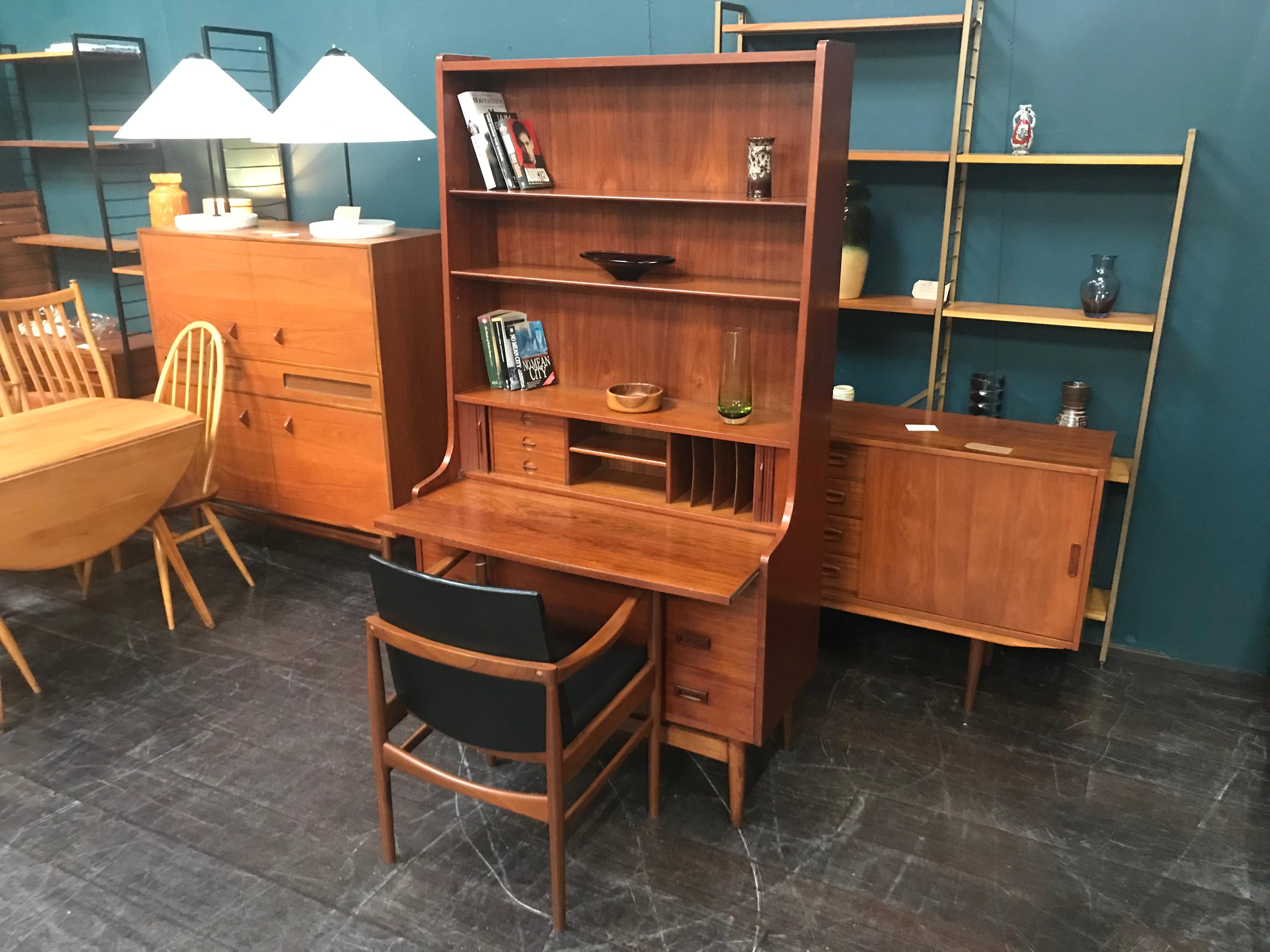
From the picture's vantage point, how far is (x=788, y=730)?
8.89 ft

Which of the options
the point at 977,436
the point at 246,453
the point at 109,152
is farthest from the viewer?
the point at 109,152

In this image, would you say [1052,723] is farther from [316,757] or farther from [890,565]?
[316,757]

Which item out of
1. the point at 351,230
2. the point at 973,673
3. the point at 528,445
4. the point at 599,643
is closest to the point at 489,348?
the point at 528,445

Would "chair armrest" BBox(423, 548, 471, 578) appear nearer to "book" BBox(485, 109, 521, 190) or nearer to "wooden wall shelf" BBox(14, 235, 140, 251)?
"book" BBox(485, 109, 521, 190)

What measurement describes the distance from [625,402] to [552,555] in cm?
48

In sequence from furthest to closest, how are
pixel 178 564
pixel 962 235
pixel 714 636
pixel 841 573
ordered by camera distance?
pixel 178 564 < pixel 962 235 < pixel 841 573 < pixel 714 636

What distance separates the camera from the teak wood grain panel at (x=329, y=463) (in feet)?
11.8

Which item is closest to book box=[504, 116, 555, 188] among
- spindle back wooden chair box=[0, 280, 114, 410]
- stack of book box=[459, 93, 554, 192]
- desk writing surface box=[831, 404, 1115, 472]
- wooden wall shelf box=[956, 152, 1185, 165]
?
stack of book box=[459, 93, 554, 192]

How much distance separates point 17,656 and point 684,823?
2074mm

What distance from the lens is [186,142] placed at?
4645 mm

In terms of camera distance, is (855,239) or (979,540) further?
(855,239)

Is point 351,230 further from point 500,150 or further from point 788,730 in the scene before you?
point 788,730

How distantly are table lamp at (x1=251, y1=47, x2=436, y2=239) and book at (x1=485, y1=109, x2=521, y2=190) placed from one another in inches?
23.5

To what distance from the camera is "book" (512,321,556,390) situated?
2.81 m
